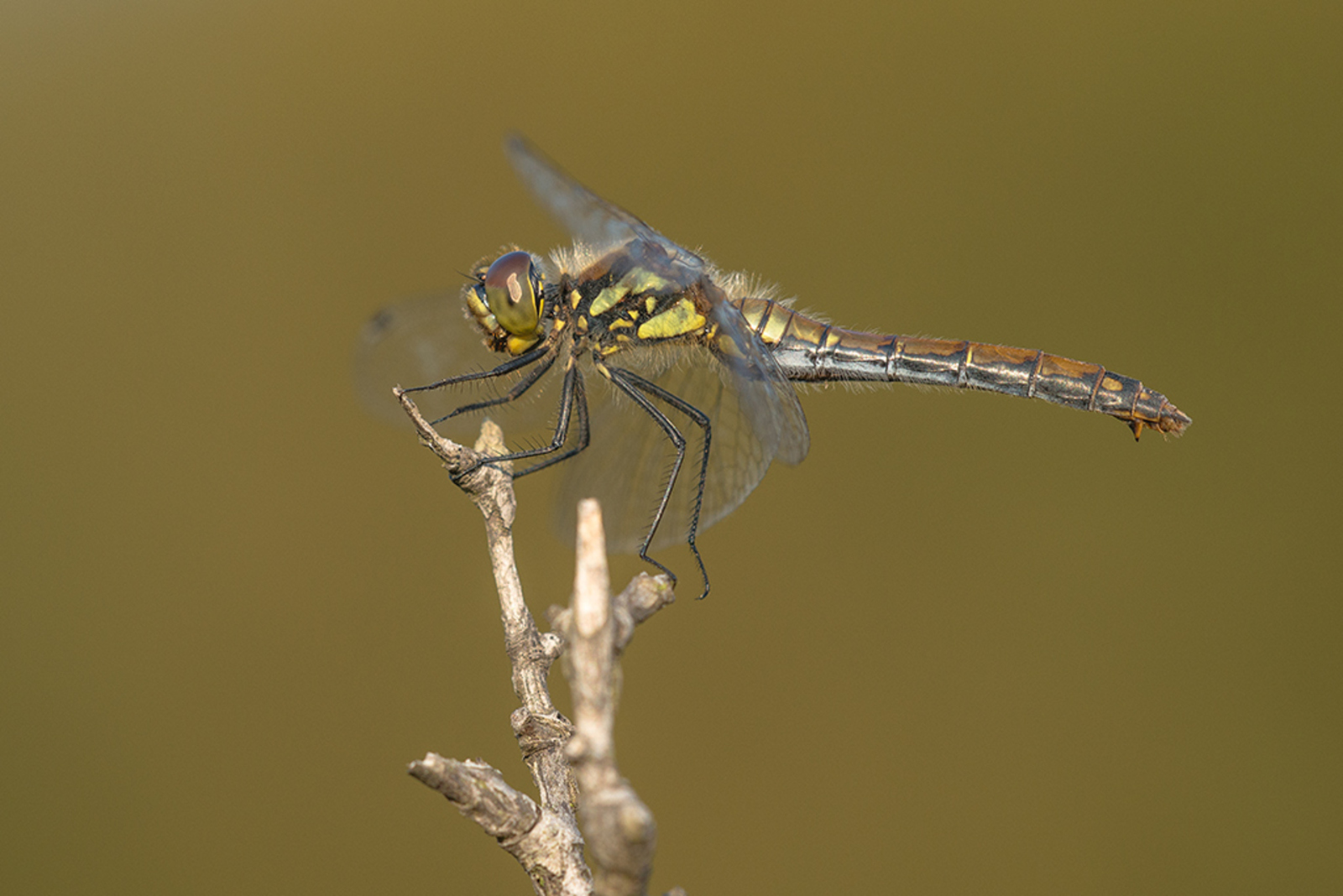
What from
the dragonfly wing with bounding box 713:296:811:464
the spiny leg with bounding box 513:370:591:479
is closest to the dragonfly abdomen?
the dragonfly wing with bounding box 713:296:811:464

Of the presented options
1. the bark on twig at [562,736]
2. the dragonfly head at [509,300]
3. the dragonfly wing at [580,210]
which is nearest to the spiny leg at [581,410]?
the dragonfly head at [509,300]

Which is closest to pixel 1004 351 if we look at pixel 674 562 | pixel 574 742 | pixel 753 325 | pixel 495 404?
pixel 753 325

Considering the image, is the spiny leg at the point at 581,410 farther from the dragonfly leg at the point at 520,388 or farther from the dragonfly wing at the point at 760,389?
the dragonfly wing at the point at 760,389

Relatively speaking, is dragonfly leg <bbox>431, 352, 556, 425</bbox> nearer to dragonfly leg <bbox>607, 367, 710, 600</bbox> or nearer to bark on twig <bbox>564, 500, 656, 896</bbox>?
dragonfly leg <bbox>607, 367, 710, 600</bbox>

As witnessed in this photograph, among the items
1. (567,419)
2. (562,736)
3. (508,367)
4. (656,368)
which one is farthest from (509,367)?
(562,736)

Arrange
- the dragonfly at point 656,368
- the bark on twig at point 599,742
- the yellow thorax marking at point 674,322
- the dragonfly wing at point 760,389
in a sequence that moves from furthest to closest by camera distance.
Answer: the yellow thorax marking at point 674,322 → the dragonfly at point 656,368 → the dragonfly wing at point 760,389 → the bark on twig at point 599,742

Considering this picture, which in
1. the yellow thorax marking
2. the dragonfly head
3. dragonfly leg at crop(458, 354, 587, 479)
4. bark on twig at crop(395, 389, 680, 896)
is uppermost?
the yellow thorax marking

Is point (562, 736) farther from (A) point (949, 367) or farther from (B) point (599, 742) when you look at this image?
(A) point (949, 367)
